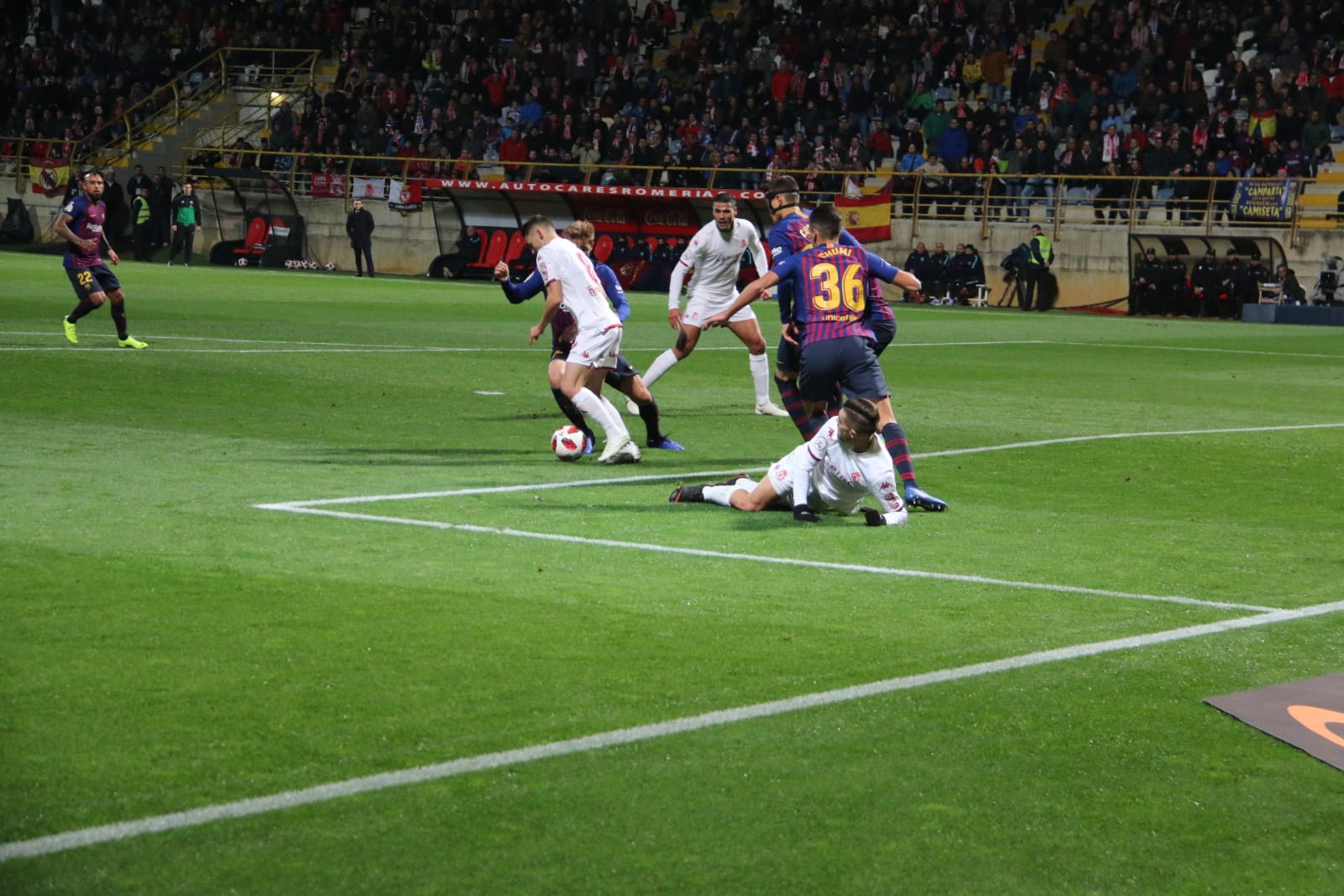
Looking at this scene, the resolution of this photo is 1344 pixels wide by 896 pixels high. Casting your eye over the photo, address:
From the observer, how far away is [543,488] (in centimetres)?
1106

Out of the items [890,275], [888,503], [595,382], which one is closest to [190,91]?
[595,382]

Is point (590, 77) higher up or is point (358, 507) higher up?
point (590, 77)

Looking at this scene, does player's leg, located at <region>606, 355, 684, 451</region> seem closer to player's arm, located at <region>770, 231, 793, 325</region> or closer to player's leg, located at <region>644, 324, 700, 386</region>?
player's arm, located at <region>770, 231, 793, 325</region>

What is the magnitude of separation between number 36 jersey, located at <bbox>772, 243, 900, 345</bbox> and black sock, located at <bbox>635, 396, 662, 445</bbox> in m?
2.53

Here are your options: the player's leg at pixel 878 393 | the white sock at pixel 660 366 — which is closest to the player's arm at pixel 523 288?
the white sock at pixel 660 366

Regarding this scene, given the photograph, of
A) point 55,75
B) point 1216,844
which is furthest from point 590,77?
point 1216,844

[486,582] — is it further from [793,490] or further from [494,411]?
[494,411]

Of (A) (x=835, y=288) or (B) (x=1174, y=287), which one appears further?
(B) (x=1174, y=287)

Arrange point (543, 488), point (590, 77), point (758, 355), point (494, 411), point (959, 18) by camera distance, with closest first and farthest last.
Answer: point (543, 488), point (494, 411), point (758, 355), point (959, 18), point (590, 77)

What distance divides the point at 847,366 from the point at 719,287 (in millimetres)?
6792

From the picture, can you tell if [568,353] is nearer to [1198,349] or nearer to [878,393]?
[878,393]

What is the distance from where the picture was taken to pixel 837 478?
382 inches

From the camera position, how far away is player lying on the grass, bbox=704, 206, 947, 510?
1068cm

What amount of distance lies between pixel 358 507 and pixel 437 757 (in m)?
4.94
